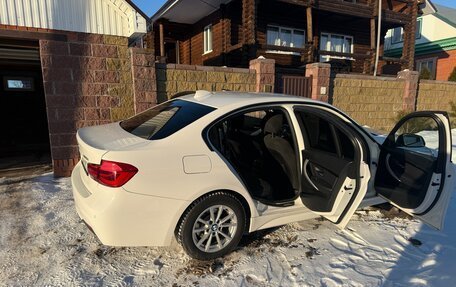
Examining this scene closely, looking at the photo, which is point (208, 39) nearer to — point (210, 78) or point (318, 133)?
point (210, 78)

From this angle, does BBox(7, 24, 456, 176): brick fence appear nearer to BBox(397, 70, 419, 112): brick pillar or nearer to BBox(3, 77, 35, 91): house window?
BBox(397, 70, 419, 112): brick pillar

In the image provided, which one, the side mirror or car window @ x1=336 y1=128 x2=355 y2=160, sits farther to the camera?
car window @ x1=336 y1=128 x2=355 y2=160

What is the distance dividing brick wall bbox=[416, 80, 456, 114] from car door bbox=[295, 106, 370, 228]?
9386 millimetres

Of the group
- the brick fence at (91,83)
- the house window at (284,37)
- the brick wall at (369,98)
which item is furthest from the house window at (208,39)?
the brick fence at (91,83)

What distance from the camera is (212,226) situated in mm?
3080

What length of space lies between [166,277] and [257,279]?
820 mm

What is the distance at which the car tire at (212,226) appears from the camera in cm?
296

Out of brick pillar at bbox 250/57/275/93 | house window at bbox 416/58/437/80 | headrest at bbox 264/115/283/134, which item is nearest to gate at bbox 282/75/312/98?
brick pillar at bbox 250/57/275/93

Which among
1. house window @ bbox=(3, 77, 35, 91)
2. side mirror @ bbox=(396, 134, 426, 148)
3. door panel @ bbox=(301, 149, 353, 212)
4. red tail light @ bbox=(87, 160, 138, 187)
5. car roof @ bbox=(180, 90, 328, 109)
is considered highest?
house window @ bbox=(3, 77, 35, 91)

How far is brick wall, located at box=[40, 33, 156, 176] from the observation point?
235 inches

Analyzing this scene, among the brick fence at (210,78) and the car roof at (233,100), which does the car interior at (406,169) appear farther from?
the brick fence at (210,78)

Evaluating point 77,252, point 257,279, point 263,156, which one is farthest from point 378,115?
point 77,252

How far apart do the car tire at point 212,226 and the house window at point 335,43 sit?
47.0 feet

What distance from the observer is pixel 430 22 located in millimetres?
25594
